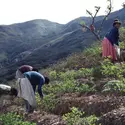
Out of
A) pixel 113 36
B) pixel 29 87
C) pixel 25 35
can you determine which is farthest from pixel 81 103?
pixel 25 35

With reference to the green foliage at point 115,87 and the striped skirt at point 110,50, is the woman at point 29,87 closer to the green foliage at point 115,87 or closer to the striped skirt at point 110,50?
the green foliage at point 115,87

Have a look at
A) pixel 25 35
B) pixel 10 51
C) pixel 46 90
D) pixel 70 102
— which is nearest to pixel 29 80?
pixel 70 102

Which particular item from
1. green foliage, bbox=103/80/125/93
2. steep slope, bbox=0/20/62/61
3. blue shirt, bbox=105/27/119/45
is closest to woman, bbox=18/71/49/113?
green foliage, bbox=103/80/125/93

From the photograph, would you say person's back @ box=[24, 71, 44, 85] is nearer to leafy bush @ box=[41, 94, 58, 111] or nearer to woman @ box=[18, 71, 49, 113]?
woman @ box=[18, 71, 49, 113]

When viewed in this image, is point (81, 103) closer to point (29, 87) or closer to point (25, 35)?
point (29, 87)

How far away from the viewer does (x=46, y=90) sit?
40.3 feet

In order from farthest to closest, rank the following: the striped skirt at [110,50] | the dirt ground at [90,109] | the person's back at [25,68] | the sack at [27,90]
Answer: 1. the striped skirt at [110,50]
2. the person's back at [25,68]
3. the sack at [27,90]
4. the dirt ground at [90,109]

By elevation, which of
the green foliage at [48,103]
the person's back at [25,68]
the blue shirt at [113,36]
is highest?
the blue shirt at [113,36]

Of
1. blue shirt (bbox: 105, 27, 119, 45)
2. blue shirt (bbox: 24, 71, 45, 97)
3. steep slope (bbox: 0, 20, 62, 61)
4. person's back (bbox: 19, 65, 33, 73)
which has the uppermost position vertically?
blue shirt (bbox: 105, 27, 119, 45)

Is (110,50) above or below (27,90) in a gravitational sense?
above

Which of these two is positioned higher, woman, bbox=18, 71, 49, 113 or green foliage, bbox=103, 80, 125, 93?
green foliage, bbox=103, 80, 125, 93

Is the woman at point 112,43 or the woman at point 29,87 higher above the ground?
the woman at point 112,43

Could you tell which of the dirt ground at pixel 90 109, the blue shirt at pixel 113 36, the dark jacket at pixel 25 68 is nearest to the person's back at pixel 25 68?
the dark jacket at pixel 25 68

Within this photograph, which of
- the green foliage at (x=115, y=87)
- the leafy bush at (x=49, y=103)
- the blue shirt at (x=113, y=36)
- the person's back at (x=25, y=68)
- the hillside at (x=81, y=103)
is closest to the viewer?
the hillside at (x=81, y=103)
